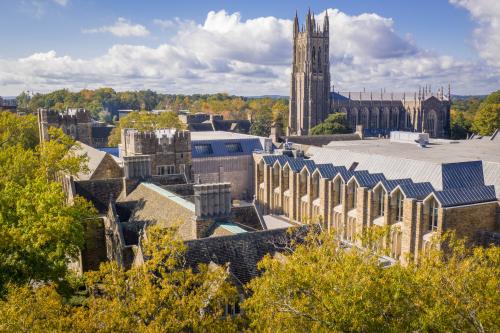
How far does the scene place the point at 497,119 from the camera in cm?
11356

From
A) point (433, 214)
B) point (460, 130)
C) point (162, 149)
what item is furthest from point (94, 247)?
point (460, 130)

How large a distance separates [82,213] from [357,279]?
2039cm

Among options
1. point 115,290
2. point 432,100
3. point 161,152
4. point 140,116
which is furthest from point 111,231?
point 432,100

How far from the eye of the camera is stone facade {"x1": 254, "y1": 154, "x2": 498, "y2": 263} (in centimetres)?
3566

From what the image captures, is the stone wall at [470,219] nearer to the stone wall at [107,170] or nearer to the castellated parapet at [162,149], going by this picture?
the castellated parapet at [162,149]

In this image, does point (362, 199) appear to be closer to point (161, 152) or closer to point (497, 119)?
point (161, 152)

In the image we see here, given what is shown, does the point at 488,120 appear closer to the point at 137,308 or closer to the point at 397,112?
the point at 397,112

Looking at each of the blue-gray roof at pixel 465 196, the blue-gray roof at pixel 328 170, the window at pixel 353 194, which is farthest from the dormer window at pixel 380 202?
the blue-gray roof at pixel 328 170

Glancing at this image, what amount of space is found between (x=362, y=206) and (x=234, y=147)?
2584 cm

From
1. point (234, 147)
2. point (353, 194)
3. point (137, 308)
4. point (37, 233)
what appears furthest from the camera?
point (234, 147)

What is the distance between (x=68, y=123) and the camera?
72000 millimetres

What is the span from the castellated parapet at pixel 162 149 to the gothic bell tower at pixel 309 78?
253 feet

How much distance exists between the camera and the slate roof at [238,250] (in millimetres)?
21188

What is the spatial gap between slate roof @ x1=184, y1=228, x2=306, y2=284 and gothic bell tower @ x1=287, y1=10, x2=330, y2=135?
331 feet
